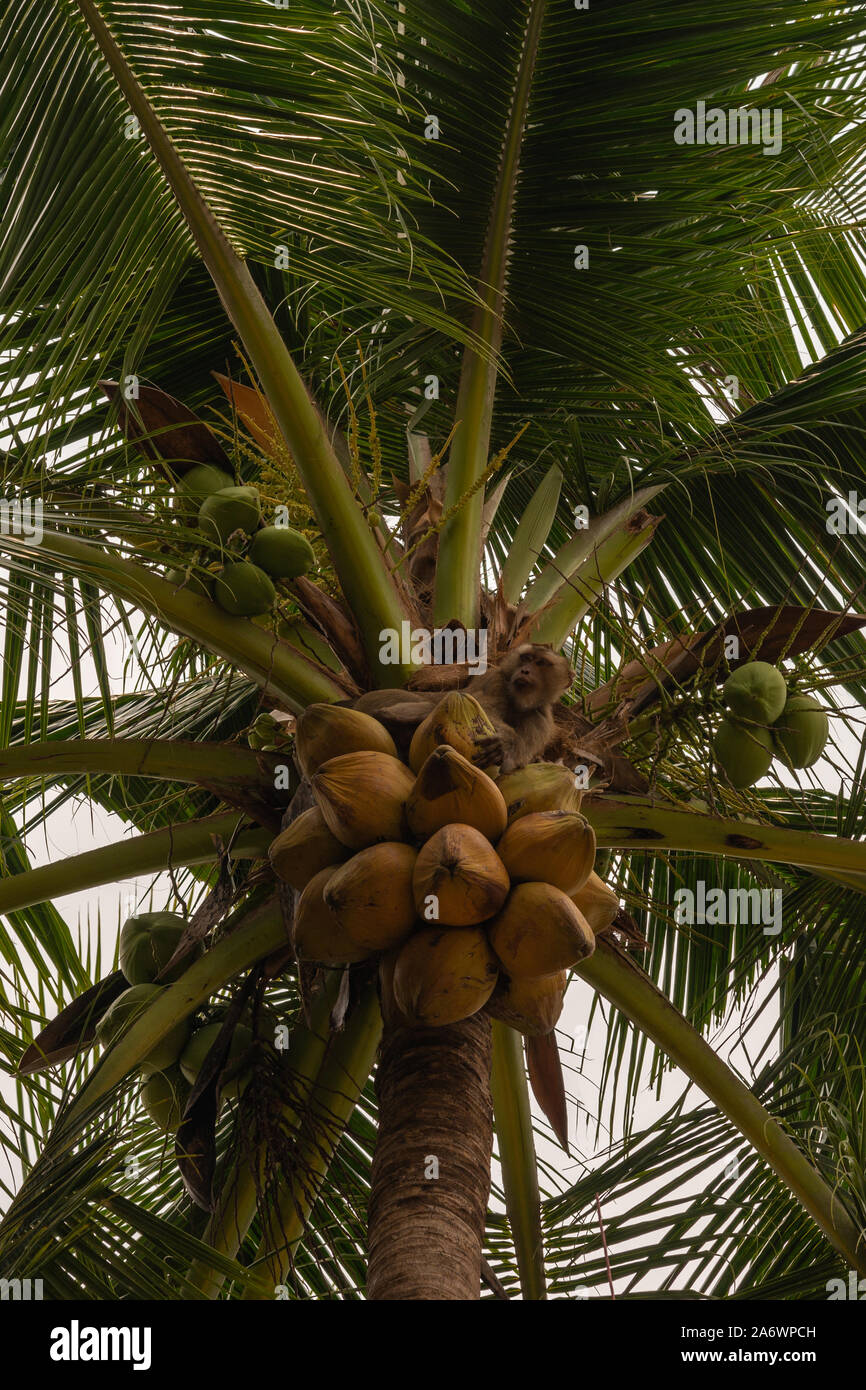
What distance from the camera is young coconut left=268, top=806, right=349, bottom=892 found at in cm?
197

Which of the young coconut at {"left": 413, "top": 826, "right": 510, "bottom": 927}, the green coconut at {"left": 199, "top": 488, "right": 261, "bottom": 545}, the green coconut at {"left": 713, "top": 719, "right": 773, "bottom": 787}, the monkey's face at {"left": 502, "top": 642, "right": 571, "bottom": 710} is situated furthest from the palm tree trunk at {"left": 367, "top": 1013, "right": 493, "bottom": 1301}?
the green coconut at {"left": 199, "top": 488, "right": 261, "bottom": 545}

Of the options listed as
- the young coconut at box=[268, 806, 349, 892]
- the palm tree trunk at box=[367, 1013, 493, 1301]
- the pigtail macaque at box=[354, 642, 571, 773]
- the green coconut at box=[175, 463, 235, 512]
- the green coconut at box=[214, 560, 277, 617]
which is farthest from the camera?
Answer: the green coconut at box=[175, 463, 235, 512]

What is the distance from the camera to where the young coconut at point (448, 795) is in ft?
6.12

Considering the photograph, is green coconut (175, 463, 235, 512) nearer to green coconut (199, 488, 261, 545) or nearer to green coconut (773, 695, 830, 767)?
green coconut (199, 488, 261, 545)

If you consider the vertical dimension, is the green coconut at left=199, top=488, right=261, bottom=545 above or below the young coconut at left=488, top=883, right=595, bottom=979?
above

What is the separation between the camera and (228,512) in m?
2.30

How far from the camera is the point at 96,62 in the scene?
2551 mm

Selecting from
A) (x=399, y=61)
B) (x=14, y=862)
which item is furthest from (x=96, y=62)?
(x=14, y=862)

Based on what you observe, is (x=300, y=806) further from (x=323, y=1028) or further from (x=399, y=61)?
(x=399, y=61)

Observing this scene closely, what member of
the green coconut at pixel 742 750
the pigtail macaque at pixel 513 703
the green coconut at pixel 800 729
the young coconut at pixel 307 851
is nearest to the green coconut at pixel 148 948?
Answer: the young coconut at pixel 307 851

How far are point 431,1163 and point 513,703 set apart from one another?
0.72 m

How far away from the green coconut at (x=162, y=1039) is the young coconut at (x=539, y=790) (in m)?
0.71

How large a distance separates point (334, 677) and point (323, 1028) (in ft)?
2.12

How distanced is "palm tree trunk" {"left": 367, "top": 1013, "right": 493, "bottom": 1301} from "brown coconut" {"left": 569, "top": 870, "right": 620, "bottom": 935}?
239 millimetres
